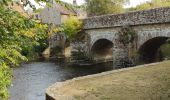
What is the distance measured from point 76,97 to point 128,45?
18.0 metres

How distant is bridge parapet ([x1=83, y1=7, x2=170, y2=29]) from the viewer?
2545 cm

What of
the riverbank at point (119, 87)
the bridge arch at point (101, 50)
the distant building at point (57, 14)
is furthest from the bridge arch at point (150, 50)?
the distant building at point (57, 14)

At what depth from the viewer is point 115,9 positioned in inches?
2052

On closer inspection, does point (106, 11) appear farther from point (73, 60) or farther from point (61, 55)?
point (73, 60)

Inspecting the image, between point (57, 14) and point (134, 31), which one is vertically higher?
point (57, 14)

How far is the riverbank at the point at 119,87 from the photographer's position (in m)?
11.1

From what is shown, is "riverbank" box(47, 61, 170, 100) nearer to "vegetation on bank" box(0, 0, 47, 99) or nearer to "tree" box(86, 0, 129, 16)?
"vegetation on bank" box(0, 0, 47, 99)

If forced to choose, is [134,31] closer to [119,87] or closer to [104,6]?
[119,87]

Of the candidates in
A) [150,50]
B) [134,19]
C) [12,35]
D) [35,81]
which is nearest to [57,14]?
[150,50]

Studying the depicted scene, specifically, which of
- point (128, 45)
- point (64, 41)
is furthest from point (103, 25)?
point (64, 41)

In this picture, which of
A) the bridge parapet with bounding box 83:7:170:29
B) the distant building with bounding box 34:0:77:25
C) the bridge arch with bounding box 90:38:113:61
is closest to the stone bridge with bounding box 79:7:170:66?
the bridge parapet with bounding box 83:7:170:29

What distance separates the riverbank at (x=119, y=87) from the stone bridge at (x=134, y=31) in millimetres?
10527

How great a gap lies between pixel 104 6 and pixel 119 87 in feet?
131

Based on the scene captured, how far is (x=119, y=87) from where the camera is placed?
41.0ft
